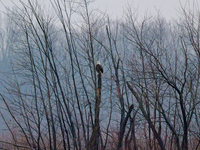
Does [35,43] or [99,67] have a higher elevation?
[35,43]

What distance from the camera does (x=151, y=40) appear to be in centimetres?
607

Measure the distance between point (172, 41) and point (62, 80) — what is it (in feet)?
9.43

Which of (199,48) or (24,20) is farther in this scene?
(24,20)

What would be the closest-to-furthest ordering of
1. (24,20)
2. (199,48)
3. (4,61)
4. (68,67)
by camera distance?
(199,48) < (24,20) < (68,67) < (4,61)

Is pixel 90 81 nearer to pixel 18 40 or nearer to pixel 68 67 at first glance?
pixel 68 67

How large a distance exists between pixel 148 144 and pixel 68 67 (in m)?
2.68

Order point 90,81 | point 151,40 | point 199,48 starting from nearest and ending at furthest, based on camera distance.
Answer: point 199,48, point 151,40, point 90,81

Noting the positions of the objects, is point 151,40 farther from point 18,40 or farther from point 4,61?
point 4,61

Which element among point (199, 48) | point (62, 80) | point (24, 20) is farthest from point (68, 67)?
point (199, 48)

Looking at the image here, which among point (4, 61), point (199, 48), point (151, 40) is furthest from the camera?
point (4, 61)

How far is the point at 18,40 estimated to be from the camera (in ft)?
20.4

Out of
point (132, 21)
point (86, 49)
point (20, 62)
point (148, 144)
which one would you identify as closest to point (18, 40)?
point (20, 62)

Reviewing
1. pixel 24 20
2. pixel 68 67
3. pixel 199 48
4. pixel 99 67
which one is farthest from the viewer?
pixel 68 67

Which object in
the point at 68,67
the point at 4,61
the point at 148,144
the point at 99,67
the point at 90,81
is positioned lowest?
the point at 148,144
